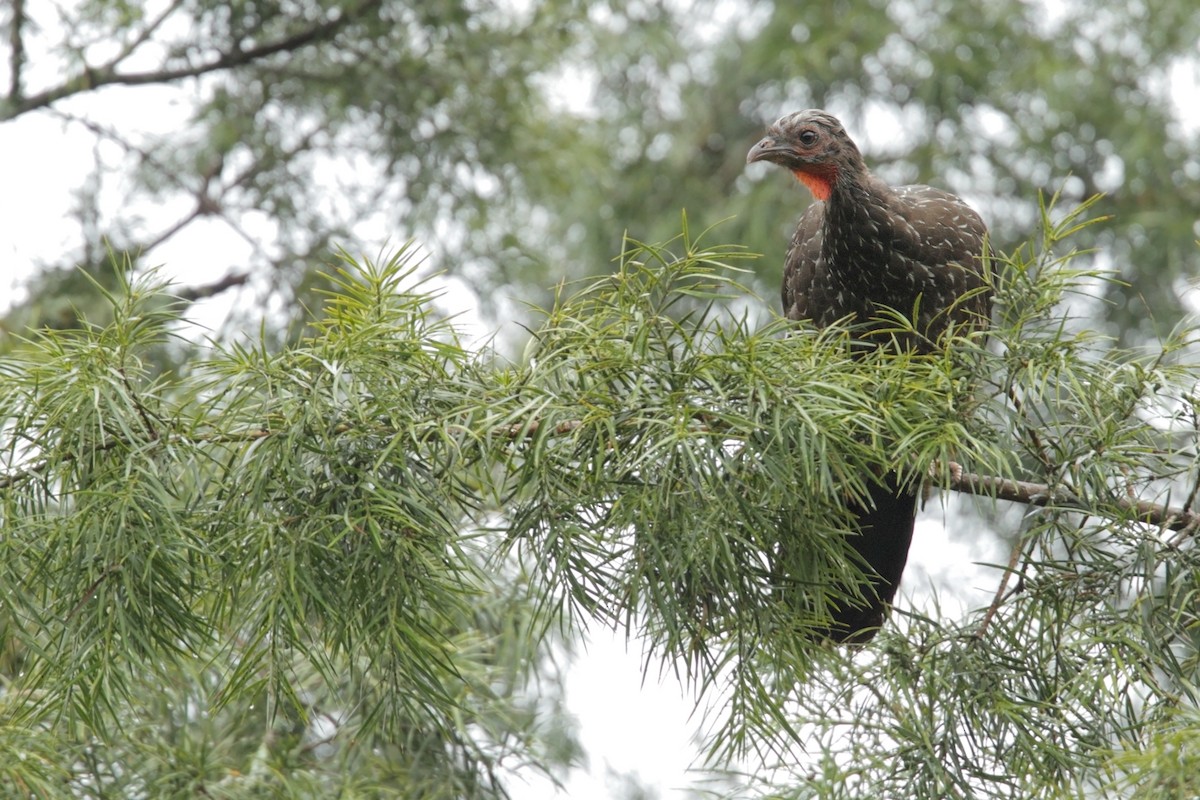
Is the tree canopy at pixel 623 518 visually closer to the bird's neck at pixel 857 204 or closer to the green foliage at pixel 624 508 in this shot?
the green foliage at pixel 624 508

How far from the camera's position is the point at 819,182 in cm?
307

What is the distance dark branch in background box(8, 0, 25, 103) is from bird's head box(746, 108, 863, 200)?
2416 mm

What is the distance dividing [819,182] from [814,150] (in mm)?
72

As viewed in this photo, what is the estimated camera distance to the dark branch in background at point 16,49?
4211 millimetres

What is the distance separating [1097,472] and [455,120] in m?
3.66

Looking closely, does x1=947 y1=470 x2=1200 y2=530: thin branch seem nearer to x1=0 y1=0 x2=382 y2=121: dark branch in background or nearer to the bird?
the bird

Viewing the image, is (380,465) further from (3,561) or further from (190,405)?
(3,561)

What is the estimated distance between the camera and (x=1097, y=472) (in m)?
1.74

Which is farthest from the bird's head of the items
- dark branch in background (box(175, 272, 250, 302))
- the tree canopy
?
dark branch in background (box(175, 272, 250, 302))

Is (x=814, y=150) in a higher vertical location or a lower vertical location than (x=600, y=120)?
lower

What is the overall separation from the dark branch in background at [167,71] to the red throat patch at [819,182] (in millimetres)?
2041

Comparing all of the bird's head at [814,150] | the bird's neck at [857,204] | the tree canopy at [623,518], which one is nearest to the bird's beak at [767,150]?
the bird's head at [814,150]

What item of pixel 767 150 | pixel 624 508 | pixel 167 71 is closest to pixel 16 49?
pixel 167 71

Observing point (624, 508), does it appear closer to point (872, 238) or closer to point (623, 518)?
point (623, 518)
